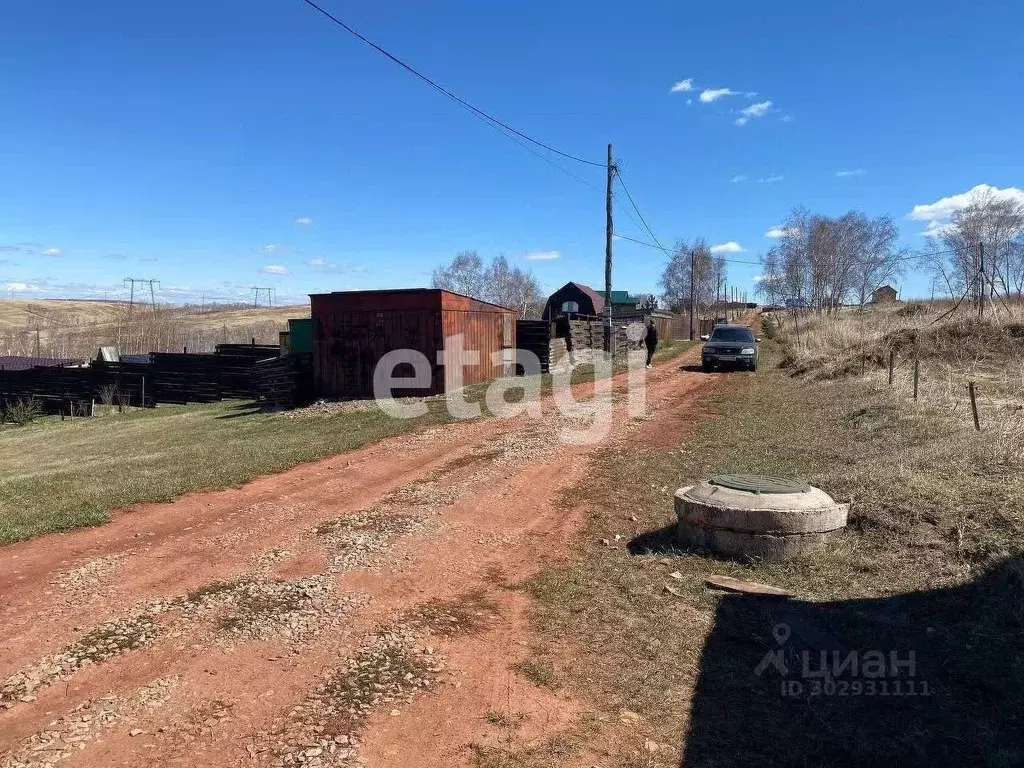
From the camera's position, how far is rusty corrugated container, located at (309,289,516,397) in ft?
56.3

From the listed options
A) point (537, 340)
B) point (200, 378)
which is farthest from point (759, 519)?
point (200, 378)

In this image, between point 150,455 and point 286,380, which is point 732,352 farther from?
point 150,455

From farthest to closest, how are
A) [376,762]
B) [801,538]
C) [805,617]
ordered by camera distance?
[801,538], [805,617], [376,762]

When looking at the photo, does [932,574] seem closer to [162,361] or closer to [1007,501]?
[1007,501]

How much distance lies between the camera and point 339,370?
17719mm

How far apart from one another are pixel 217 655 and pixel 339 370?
565 inches

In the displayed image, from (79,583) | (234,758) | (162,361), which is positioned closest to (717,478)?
(234,758)

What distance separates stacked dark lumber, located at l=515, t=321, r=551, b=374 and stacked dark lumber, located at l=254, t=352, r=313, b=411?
7877 mm

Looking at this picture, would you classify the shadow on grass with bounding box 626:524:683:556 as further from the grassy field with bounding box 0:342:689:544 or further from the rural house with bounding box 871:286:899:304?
the rural house with bounding box 871:286:899:304

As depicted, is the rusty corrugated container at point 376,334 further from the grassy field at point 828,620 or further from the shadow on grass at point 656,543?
the shadow on grass at point 656,543

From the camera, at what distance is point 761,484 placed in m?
5.90

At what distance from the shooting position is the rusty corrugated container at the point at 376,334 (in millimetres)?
17172

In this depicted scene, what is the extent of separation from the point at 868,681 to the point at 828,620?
2.39ft

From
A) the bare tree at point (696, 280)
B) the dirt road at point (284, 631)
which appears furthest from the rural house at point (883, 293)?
the dirt road at point (284, 631)
